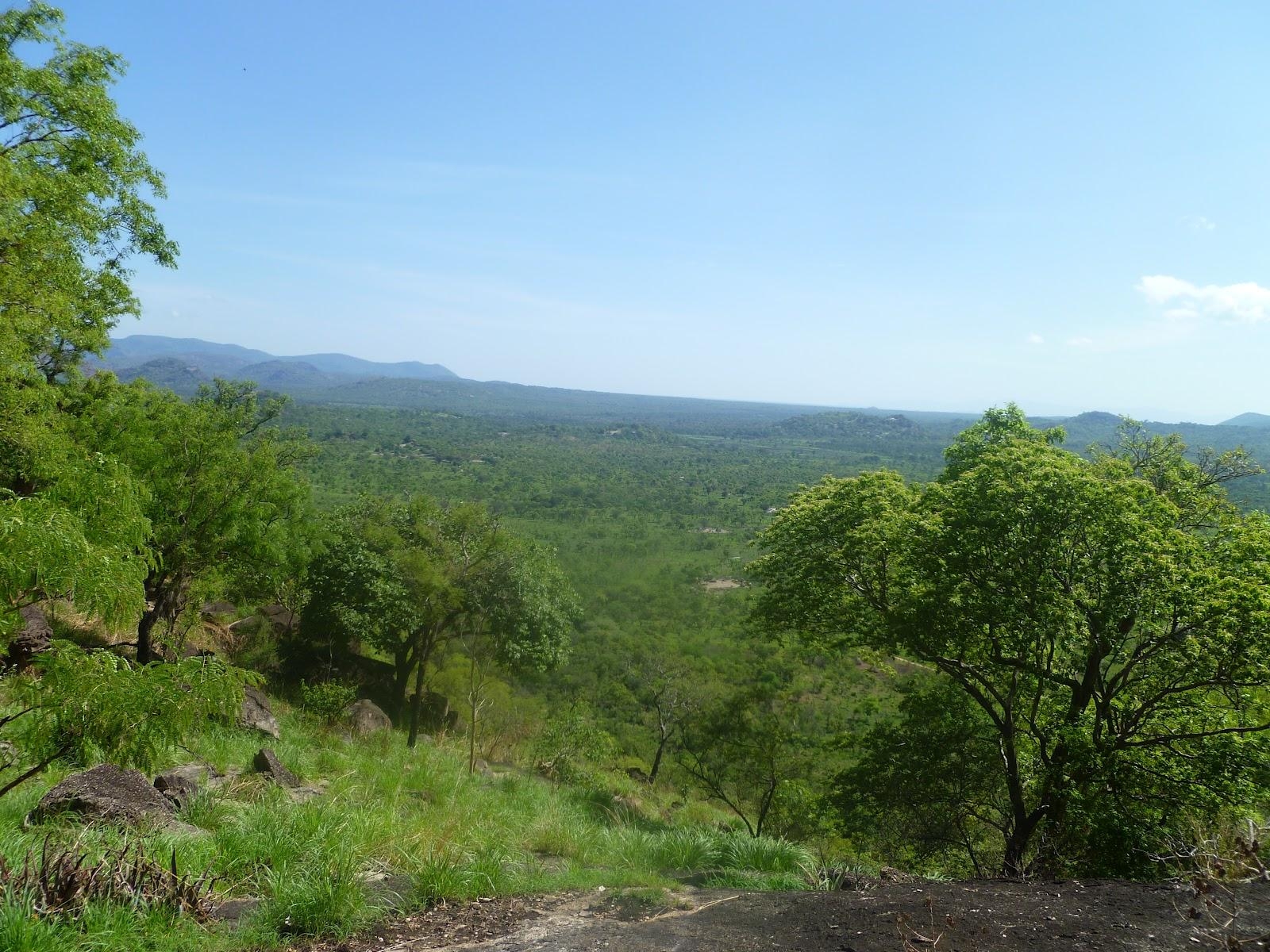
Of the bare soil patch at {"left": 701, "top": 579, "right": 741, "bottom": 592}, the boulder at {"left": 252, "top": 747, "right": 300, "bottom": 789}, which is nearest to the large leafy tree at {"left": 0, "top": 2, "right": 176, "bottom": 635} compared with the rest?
the boulder at {"left": 252, "top": 747, "right": 300, "bottom": 789}

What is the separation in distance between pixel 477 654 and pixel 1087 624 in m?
16.4

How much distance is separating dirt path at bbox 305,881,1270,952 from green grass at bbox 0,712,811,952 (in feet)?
1.12

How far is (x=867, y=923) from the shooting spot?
5.13 m

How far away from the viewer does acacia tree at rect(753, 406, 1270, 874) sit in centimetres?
864

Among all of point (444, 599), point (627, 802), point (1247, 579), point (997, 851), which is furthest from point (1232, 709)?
point (444, 599)

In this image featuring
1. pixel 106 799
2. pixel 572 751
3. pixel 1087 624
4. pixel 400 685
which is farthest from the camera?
pixel 400 685

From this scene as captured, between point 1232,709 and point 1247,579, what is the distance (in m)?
2.68

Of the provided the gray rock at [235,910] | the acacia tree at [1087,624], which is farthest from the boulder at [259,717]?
the acacia tree at [1087,624]

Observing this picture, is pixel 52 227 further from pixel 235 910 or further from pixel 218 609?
pixel 218 609

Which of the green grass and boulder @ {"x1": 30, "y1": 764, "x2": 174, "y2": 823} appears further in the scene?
boulder @ {"x1": 30, "y1": 764, "x2": 174, "y2": 823}

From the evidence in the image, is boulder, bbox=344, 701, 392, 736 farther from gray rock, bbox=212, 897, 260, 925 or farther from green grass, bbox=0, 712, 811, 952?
gray rock, bbox=212, 897, 260, 925

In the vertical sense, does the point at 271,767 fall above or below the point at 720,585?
above

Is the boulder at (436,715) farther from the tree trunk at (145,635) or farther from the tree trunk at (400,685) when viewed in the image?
the tree trunk at (145,635)

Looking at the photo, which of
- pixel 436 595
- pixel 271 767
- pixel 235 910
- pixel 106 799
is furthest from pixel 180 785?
pixel 436 595
